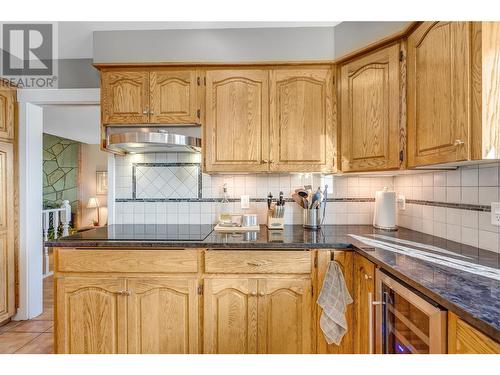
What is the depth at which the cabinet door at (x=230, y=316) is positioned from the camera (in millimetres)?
1624

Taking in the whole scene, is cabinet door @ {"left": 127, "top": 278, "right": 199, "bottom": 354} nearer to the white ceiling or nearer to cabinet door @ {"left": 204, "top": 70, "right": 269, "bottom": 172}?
cabinet door @ {"left": 204, "top": 70, "right": 269, "bottom": 172}

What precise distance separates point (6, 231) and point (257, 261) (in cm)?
223

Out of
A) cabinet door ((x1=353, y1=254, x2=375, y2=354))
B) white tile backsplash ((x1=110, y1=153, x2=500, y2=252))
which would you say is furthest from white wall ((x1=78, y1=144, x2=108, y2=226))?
cabinet door ((x1=353, y1=254, x2=375, y2=354))

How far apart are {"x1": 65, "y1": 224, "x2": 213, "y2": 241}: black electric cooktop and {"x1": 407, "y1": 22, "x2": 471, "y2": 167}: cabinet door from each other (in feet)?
4.45

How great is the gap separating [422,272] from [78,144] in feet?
22.9

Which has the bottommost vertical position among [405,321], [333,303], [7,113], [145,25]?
[333,303]

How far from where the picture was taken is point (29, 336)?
7.38ft

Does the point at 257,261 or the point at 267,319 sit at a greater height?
the point at 257,261

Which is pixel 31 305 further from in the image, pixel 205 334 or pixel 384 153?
pixel 384 153

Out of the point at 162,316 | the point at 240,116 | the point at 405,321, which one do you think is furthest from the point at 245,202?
the point at 405,321

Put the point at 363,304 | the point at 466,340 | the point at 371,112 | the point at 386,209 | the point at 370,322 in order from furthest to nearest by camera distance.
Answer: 1. the point at 386,209
2. the point at 371,112
3. the point at 363,304
4. the point at 370,322
5. the point at 466,340

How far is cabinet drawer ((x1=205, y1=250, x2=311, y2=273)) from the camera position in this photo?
1627 mm

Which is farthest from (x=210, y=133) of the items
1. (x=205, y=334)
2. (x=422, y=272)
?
(x=422, y=272)

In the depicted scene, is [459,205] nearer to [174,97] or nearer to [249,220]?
[249,220]
